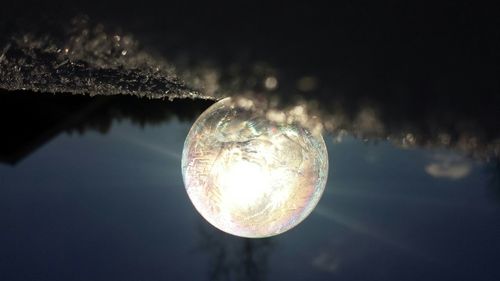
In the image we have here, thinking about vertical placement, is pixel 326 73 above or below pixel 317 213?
above

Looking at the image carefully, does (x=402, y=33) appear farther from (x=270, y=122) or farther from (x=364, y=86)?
(x=270, y=122)

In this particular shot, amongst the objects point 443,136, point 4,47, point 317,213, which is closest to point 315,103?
point 443,136

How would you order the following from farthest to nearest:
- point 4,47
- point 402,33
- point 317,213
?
1. point 317,213
2. point 4,47
3. point 402,33

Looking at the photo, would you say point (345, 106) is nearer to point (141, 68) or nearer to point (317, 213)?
point (141, 68)

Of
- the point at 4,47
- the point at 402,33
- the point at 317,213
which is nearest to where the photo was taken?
the point at 402,33

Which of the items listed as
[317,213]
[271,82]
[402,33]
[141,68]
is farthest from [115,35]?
[317,213]

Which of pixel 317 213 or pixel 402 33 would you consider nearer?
pixel 402 33
